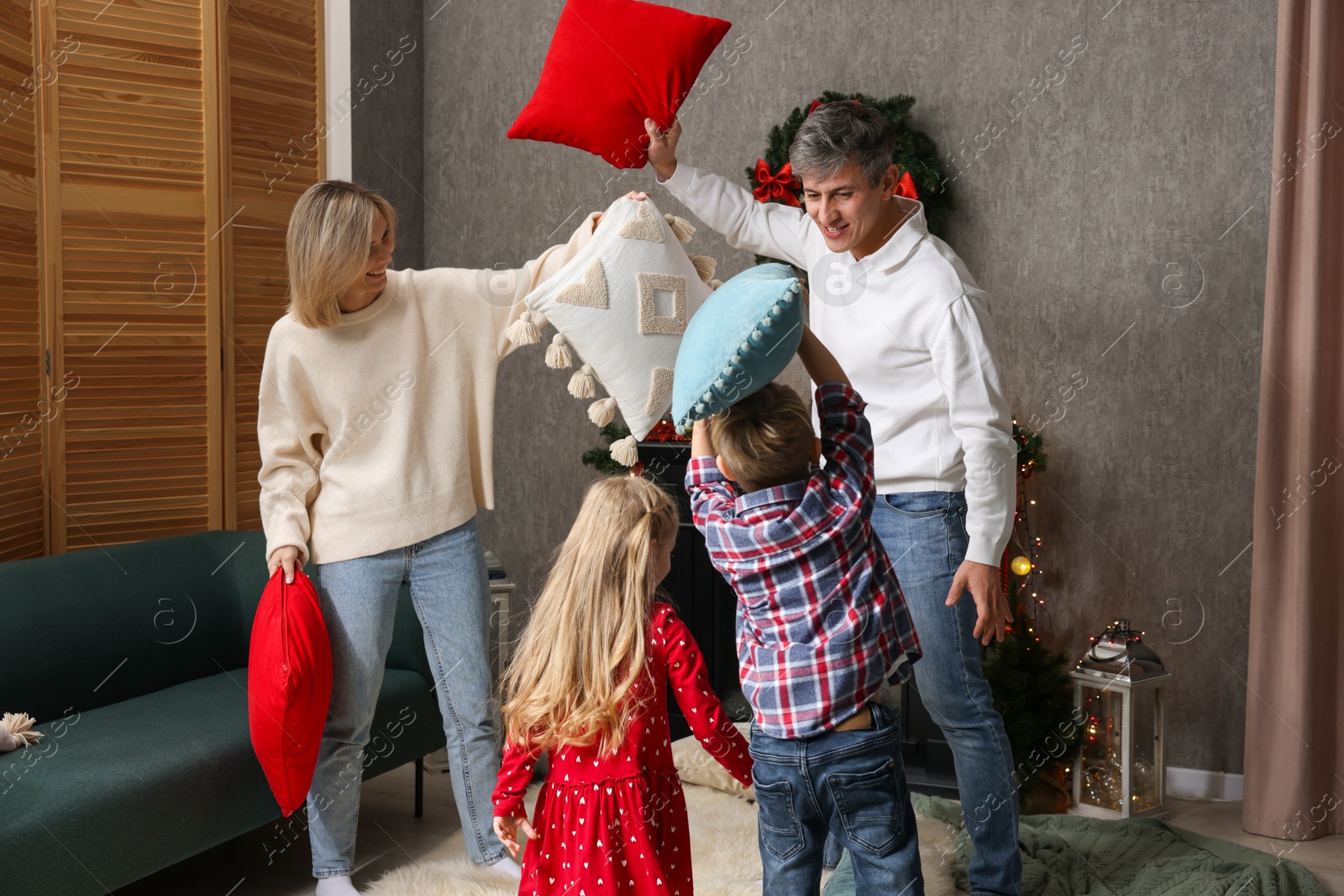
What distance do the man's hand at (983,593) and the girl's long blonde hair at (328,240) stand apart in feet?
3.94

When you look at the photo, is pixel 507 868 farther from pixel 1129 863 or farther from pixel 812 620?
pixel 1129 863

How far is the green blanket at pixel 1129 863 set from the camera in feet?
7.35

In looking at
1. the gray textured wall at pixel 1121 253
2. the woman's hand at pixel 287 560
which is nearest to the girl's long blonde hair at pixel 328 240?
the woman's hand at pixel 287 560

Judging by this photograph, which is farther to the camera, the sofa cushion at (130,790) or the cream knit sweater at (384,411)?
the cream knit sweater at (384,411)

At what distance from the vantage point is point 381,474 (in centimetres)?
215

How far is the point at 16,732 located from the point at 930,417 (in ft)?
5.93

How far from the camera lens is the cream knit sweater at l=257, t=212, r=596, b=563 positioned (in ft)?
7.05

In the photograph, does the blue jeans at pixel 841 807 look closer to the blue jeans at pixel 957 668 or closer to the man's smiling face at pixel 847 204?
the blue jeans at pixel 957 668

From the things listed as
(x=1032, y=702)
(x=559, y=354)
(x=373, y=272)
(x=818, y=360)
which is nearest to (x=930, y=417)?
(x=818, y=360)

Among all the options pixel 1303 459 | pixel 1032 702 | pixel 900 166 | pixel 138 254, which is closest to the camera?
pixel 1303 459

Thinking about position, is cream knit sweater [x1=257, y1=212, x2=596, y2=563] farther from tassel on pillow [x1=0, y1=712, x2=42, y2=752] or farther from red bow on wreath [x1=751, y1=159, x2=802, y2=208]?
red bow on wreath [x1=751, y1=159, x2=802, y2=208]

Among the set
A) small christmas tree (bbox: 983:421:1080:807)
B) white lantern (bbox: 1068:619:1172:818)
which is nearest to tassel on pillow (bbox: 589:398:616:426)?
small christmas tree (bbox: 983:421:1080:807)

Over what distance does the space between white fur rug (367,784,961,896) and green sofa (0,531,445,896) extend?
31cm

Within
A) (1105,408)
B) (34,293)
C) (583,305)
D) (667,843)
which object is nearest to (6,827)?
(667,843)
